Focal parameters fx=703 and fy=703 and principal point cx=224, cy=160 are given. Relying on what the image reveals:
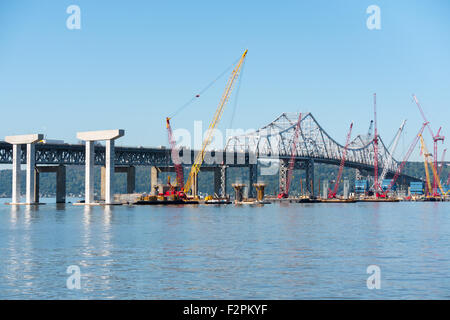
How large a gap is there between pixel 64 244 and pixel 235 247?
16178mm

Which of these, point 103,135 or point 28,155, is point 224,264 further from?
point 28,155

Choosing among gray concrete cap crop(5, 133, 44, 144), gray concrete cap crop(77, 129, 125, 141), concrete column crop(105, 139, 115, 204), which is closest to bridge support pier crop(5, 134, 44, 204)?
gray concrete cap crop(5, 133, 44, 144)

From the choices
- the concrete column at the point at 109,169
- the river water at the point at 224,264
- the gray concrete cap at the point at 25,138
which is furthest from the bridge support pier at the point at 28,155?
the river water at the point at 224,264

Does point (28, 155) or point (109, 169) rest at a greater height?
point (28, 155)

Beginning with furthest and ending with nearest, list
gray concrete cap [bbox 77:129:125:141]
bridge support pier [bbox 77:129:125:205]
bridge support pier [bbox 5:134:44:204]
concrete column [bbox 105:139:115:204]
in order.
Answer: bridge support pier [bbox 5:134:44:204]
concrete column [bbox 105:139:115:204]
bridge support pier [bbox 77:129:125:205]
gray concrete cap [bbox 77:129:125:141]

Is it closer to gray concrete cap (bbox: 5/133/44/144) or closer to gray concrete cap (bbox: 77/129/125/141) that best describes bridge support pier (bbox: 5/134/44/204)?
gray concrete cap (bbox: 5/133/44/144)

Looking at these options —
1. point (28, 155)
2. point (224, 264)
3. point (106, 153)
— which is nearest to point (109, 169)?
point (106, 153)

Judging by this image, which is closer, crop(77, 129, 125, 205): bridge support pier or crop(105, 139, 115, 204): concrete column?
crop(77, 129, 125, 205): bridge support pier

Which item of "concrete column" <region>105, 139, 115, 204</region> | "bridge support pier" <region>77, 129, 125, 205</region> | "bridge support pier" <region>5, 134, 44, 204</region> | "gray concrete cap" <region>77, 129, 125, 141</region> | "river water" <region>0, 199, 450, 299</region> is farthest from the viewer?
"bridge support pier" <region>5, 134, 44, 204</region>

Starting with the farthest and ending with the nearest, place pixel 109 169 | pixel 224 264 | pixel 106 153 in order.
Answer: pixel 109 169, pixel 106 153, pixel 224 264

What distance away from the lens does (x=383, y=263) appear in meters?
49.7

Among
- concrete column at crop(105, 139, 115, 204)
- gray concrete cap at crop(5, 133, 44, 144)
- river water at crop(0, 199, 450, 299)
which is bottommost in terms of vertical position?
river water at crop(0, 199, 450, 299)
